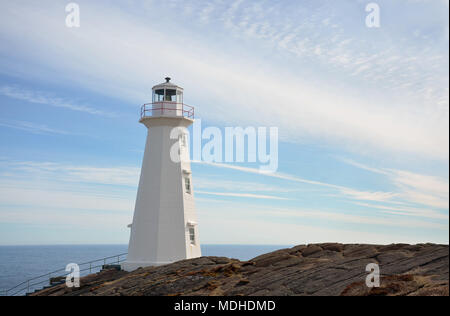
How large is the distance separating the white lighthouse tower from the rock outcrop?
3.38 meters

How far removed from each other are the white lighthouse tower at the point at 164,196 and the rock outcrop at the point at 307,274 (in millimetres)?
3380

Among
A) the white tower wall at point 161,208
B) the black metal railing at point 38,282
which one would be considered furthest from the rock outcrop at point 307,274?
the black metal railing at point 38,282

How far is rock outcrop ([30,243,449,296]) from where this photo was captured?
16781 mm

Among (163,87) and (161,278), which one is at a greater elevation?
(163,87)

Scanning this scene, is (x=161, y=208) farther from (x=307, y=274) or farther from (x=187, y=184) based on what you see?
(x=307, y=274)

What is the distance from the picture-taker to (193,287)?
2172 centimetres

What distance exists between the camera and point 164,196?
31.8 metres

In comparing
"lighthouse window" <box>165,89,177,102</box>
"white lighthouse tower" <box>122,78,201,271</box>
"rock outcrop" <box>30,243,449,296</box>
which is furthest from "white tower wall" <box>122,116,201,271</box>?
"rock outcrop" <box>30,243,449,296</box>

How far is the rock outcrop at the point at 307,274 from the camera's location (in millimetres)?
16781
